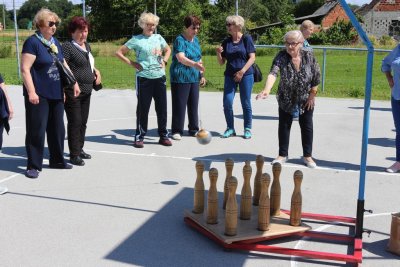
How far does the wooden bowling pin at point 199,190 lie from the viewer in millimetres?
4867

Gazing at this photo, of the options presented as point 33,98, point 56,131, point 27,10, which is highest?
point 27,10

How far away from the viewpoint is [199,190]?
4.88 m

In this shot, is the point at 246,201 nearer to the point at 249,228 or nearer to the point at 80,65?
the point at 249,228

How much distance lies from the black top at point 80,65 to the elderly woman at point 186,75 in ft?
5.51

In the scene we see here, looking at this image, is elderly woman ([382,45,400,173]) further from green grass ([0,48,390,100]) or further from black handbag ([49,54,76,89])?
green grass ([0,48,390,100])

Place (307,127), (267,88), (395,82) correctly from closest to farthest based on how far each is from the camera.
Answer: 1. (267,88)
2. (395,82)
3. (307,127)

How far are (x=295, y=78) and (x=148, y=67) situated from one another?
2419mm

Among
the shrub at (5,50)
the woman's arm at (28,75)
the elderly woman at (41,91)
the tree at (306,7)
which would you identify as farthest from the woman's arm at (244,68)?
the tree at (306,7)

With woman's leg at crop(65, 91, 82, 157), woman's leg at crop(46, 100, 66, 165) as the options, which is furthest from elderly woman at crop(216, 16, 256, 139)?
woman's leg at crop(46, 100, 66, 165)

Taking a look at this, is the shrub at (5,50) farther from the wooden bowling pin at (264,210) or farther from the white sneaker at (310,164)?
the wooden bowling pin at (264,210)

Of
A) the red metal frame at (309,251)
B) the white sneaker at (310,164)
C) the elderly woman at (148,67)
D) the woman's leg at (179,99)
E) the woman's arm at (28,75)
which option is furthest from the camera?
the woman's leg at (179,99)

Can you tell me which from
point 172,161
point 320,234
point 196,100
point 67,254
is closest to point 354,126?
point 196,100

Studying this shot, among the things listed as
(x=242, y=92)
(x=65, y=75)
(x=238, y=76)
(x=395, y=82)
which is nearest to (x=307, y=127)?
(x=395, y=82)

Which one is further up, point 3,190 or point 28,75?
point 28,75
